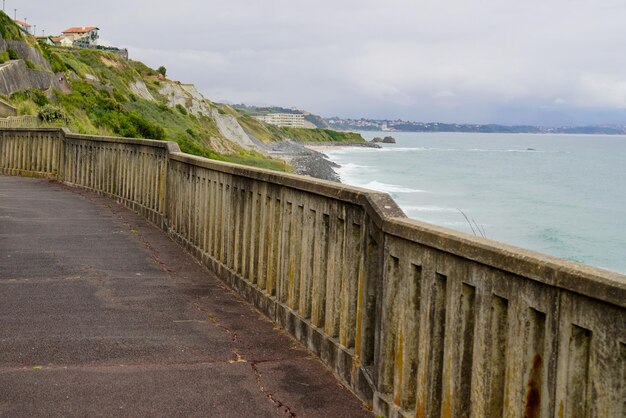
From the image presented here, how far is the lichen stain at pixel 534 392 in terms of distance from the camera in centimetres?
354

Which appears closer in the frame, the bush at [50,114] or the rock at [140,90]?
the bush at [50,114]

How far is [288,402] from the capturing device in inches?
217

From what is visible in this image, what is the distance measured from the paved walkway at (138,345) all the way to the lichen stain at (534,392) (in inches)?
72.9

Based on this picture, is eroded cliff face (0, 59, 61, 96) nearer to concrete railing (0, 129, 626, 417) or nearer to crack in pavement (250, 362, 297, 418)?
concrete railing (0, 129, 626, 417)

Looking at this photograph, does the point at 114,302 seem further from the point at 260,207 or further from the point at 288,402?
the point at 288,402

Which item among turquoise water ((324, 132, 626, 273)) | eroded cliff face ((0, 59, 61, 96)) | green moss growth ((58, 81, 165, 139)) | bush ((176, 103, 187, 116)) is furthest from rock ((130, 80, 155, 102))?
eroded cliff face ((0, 59, 61, 96))


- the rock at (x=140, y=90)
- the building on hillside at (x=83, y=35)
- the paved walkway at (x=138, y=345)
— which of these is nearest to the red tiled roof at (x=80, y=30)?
the building on hillside at (x=83, y=35)

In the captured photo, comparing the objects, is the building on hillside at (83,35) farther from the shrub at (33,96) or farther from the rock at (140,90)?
the shrub at (33,96)

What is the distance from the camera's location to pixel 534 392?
3568mm

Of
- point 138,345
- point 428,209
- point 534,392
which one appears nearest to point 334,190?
point 138,345

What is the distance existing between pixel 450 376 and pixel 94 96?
201 feet

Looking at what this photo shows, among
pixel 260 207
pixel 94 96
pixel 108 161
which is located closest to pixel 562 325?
pixel 260 207

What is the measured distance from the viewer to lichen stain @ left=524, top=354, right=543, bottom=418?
3539 millimetres

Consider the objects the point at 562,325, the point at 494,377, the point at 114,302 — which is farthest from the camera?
the point at 114,302
